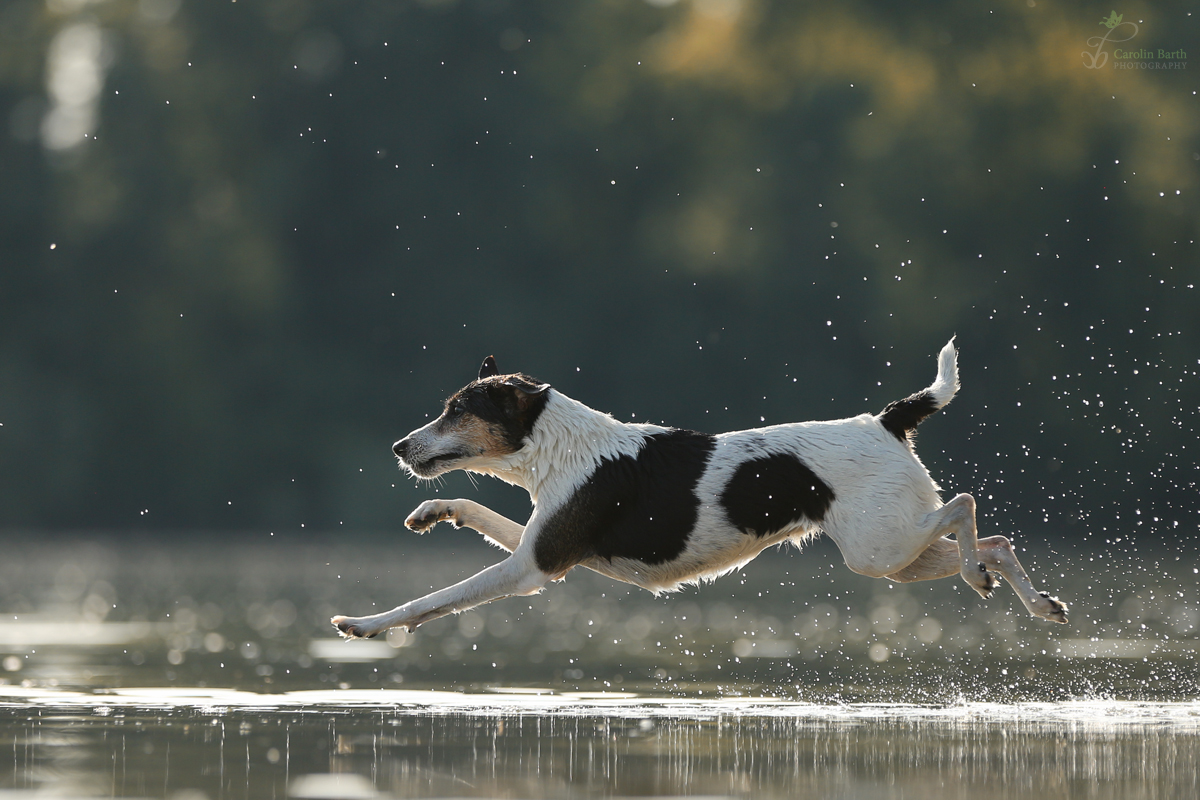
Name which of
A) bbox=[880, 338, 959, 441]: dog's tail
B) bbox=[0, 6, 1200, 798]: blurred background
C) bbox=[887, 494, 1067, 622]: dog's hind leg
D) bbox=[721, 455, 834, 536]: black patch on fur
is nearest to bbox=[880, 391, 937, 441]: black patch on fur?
bbox=[880, 338, 959, 441]: dog's tail

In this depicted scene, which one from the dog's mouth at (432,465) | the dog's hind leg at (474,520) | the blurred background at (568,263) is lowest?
the dog's hind leg at (474,520)

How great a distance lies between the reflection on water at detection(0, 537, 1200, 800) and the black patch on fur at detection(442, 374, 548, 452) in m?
1.67

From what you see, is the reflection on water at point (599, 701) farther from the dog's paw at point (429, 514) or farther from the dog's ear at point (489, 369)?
the dog's ear at point (489, 369)

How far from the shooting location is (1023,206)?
128 ft

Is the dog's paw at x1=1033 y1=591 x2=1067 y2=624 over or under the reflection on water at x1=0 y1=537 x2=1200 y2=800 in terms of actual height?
over

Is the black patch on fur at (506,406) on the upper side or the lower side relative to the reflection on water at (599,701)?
upper

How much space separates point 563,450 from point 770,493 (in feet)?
4.24

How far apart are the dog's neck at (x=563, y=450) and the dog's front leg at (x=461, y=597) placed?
1.52 feet

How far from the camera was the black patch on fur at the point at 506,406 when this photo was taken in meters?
10.4

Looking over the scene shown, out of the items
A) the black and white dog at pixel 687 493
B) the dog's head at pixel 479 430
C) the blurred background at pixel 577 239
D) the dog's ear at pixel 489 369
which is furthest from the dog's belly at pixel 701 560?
the blurred background at pixel 577 239

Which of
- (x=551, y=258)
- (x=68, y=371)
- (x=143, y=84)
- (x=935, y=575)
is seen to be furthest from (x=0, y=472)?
(x=935, y=575)

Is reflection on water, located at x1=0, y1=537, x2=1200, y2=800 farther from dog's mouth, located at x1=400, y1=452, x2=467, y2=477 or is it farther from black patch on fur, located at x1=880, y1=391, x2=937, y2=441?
black patch on fur, located at x1=880, y1=391, x2=937, y2=441

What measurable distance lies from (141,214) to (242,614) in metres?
29.6

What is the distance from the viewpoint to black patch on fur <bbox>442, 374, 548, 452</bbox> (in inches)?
409
